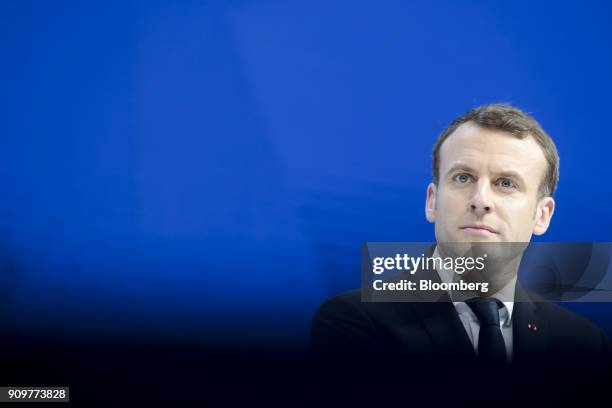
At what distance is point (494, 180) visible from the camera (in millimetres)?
2240

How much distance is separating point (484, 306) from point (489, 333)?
92mm

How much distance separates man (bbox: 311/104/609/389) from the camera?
2.24 metres

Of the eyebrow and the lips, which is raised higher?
the eyebrow

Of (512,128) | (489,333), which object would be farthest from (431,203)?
(489,333)

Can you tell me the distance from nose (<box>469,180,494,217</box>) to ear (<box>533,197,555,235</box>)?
23 cm

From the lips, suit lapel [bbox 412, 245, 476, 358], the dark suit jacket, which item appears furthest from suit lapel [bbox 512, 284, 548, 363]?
the lips

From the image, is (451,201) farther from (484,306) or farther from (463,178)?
(484,306)

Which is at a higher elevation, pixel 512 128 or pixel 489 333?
pixel 512 128

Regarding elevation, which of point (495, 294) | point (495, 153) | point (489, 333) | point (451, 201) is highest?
point (495, 153)

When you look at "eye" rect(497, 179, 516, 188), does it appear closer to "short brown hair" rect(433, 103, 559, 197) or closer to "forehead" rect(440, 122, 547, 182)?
"forehead" rect(440, 122, 547, 182)

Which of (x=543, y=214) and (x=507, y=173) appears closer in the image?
(x=507, y=173)

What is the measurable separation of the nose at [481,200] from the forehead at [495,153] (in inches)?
2.4

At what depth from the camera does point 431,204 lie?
242 cm

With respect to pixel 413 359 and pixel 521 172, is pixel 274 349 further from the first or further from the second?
pixel 521 172
